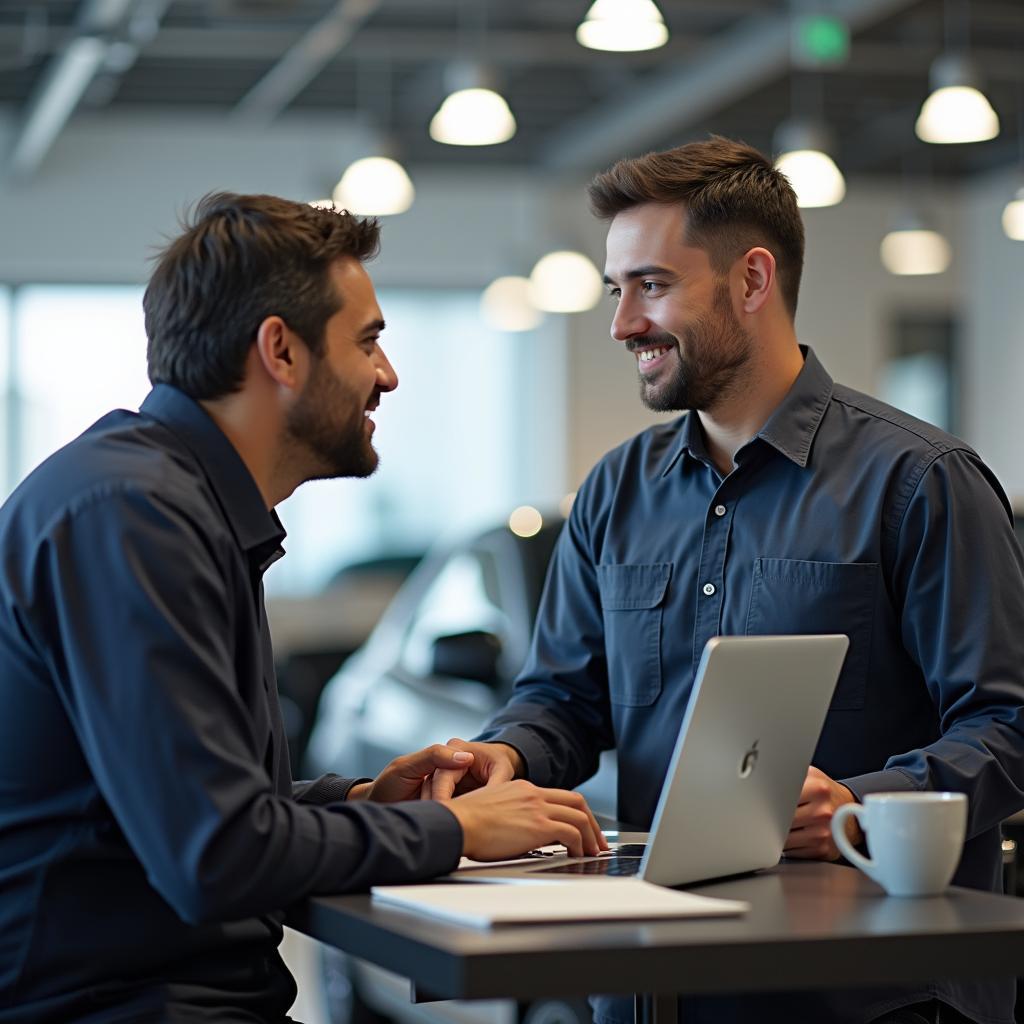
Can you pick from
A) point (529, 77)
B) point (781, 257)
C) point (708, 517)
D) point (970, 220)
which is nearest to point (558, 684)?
point (708, 517)

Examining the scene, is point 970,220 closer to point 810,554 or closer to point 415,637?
point 415,637

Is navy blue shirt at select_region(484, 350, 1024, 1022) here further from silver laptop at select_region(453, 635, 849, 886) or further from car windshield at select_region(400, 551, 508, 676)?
car windshield at select_region(400, 551, 508, 676)

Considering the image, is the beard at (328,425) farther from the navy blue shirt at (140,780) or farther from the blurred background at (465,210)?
the blurred background at (465,210)

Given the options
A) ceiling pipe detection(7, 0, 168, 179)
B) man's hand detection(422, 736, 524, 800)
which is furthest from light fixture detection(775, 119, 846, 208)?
man's hand detection(422, 736, 524, 800)

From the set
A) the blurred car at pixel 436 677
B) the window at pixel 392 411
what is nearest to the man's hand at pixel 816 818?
the blurred car at pixel 436 677

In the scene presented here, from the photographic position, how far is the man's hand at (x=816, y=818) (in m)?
2.15

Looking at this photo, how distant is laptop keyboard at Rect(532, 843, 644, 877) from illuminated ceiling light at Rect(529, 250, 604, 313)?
7134mm

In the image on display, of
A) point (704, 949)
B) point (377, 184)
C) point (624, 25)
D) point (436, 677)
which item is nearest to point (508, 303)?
point (377, 184)

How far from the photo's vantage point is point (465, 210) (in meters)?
12.0

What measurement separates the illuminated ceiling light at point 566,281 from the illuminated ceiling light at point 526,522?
165 inches

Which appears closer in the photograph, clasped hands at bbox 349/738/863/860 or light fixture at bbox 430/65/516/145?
clasped hands at bbox 349/738/863/860

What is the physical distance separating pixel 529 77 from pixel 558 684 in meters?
7.82

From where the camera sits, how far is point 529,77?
10.2 metres

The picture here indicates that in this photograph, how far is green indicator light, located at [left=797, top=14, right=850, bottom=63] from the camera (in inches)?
287
